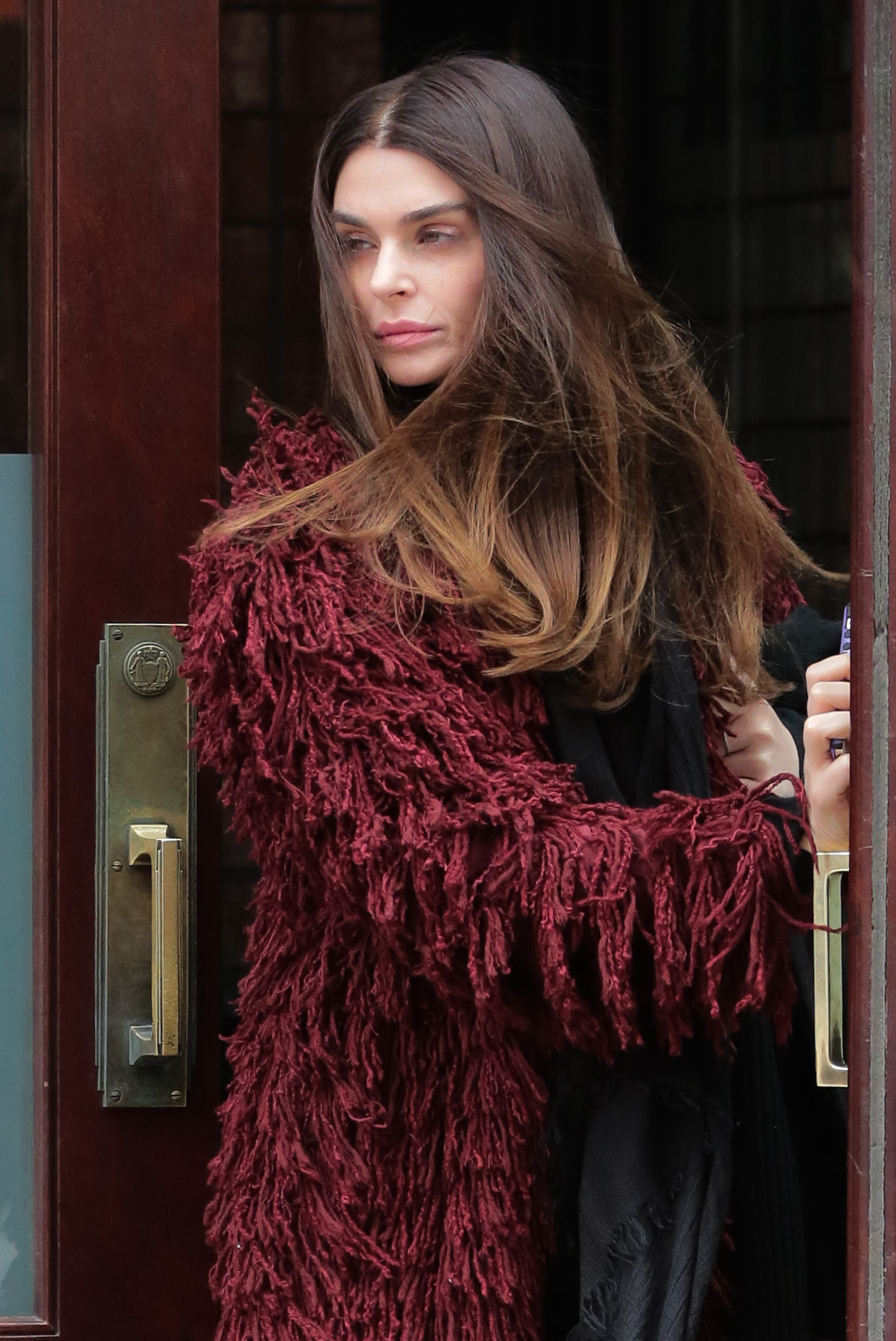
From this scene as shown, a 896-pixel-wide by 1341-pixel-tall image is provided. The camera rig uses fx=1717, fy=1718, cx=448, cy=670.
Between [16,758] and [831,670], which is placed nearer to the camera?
[831,670]

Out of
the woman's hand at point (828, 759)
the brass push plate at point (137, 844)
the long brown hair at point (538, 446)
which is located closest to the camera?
the woman's hand at point (828, 759)

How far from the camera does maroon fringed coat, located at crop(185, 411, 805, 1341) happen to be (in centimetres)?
120

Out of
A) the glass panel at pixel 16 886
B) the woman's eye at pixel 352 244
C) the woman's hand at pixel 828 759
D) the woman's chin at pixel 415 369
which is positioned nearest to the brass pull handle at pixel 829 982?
the woman's hand at pixel 828 759

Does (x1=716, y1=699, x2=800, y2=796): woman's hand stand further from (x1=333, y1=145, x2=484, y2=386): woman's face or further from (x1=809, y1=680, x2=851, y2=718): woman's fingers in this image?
(x1=333, y1=145, x2=484, y2=386): woman's face

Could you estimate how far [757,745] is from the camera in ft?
4.71

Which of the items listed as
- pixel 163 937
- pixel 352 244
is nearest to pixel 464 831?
pixel 163 937

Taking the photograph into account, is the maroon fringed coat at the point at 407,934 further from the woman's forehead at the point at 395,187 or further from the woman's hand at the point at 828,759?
the woman's forehead at the point at 395,187

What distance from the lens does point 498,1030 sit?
128 cm

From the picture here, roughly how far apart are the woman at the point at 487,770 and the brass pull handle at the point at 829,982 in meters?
0.10

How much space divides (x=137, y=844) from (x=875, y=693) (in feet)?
2.48

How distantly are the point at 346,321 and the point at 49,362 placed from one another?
298mm

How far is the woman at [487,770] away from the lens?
1.21 metres

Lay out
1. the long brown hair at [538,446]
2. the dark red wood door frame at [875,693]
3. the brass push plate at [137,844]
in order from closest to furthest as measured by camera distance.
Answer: the dark red wood door frame at [875,693]
the long brown hair at [538,446]
the brass push plate at [137,844]

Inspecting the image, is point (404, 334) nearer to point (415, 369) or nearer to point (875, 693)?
point (415, 369)
